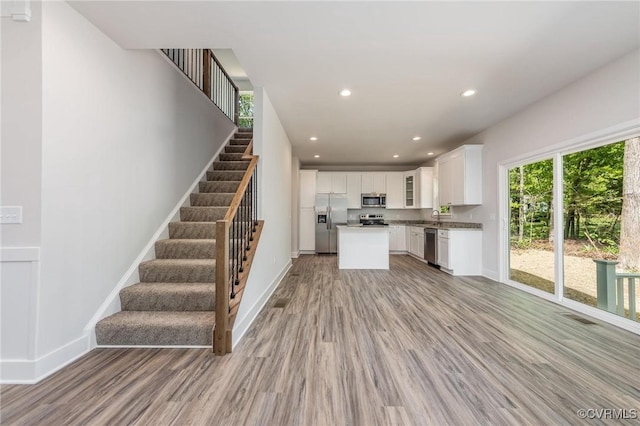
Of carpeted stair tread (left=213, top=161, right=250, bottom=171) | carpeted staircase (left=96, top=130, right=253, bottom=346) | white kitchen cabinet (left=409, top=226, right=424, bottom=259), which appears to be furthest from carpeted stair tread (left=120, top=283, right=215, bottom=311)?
white kitchen cabinet (left=409, top=226, right=424, bottom=259)

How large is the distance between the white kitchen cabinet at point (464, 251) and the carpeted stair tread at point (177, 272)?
442 cm

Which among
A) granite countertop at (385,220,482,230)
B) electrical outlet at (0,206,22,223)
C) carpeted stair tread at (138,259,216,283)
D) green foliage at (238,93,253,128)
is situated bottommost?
carpeted stair tread at (138,259,216,283)

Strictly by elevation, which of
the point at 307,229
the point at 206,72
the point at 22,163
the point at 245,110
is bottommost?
→ the point at 307,229

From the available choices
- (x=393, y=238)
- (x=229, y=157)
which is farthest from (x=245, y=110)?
(x=393, y=238)

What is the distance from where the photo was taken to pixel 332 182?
840cm

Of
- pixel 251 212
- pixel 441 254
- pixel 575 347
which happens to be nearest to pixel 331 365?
pixel 251 212

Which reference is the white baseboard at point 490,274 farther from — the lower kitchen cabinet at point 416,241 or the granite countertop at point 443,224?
the lower kitchen cabinet at point 416,241

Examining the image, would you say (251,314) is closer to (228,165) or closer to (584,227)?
(228,165)

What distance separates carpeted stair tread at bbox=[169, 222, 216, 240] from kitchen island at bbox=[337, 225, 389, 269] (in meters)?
3.00

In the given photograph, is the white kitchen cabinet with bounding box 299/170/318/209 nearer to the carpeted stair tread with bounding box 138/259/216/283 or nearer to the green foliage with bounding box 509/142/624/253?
the green foliage with bounding box 509/142/624/253

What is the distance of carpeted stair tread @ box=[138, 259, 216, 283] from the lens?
2879 mm

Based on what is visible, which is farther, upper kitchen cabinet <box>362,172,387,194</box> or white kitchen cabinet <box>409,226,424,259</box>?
upper kitchen cabinet <box>362,172,387,194</box>

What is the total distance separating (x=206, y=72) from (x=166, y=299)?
4080mm

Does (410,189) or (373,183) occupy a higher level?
(373,183)
